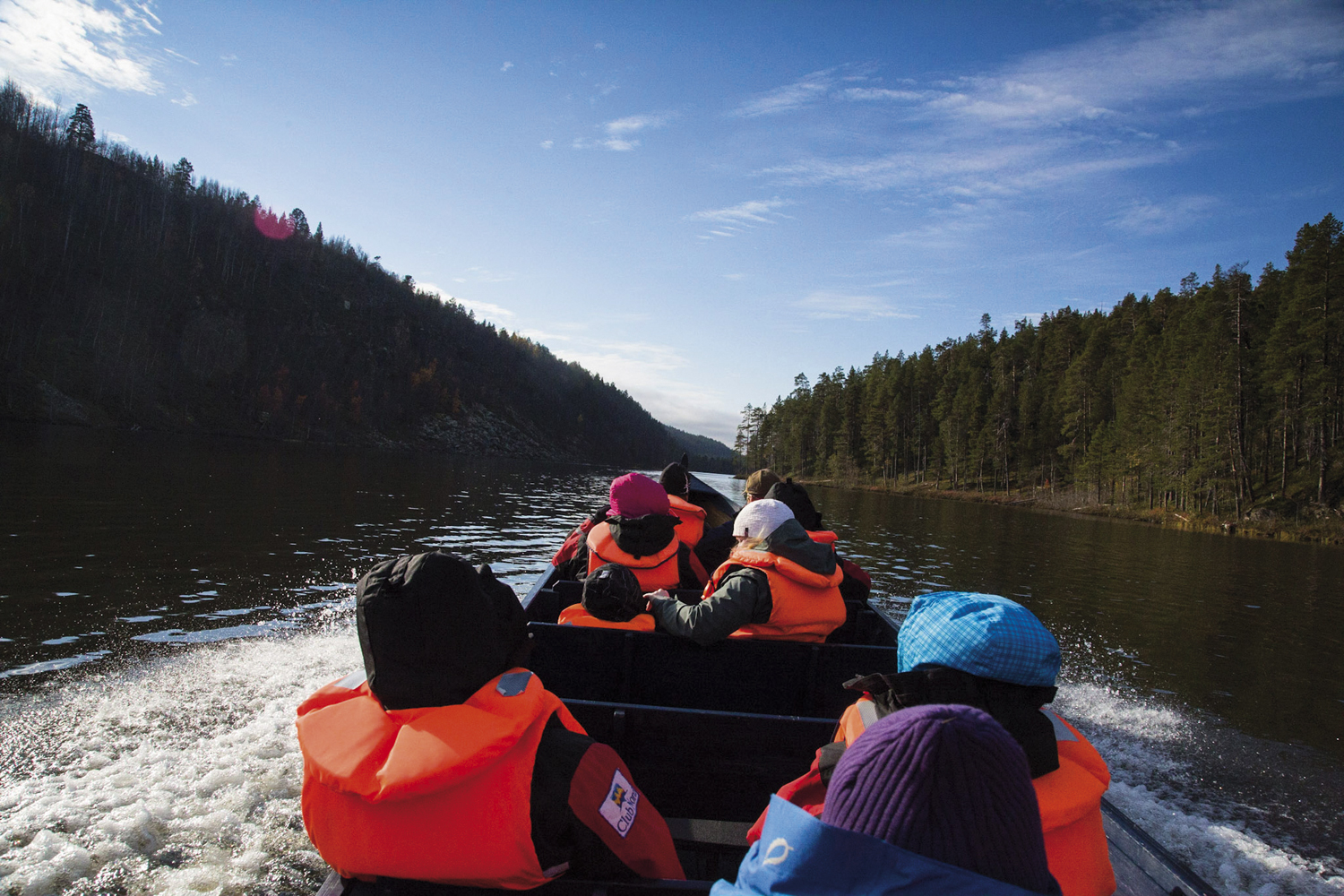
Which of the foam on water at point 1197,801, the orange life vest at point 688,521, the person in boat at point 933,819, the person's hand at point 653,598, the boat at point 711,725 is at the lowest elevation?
the foam on water at point 1197,801

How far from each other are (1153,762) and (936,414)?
76.6 m

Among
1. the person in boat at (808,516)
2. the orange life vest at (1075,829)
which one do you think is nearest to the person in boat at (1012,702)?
the orange life vest at (1075,829)

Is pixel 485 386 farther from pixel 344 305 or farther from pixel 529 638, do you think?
pixel 529 638

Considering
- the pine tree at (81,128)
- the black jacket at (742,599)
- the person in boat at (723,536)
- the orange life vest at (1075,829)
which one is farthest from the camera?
the pine tree at (81,128)

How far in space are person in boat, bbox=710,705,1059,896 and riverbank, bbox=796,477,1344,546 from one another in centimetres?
4075

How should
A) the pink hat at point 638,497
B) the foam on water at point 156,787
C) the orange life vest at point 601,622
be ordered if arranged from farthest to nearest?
the pink hat at point 638,497 → the orange life vest at point 601,622 → the foam on water at point 156,787

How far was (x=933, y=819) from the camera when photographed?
963 mm

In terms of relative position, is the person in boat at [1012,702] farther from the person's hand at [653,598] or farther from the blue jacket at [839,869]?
the person's hand at [653,598]

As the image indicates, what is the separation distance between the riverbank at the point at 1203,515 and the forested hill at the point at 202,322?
273 ft

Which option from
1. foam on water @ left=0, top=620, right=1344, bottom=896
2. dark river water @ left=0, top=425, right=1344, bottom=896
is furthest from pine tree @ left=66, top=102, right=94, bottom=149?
foam on water @ left=0, top=620, right=1344, bottom=896

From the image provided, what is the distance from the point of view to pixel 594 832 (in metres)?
2.06

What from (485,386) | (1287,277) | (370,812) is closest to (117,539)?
(370,812)

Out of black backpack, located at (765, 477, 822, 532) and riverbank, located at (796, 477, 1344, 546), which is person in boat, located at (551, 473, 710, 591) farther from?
riverbank, located at (796, 477, 1344, 546)

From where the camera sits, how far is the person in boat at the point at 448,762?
1.84 metres
